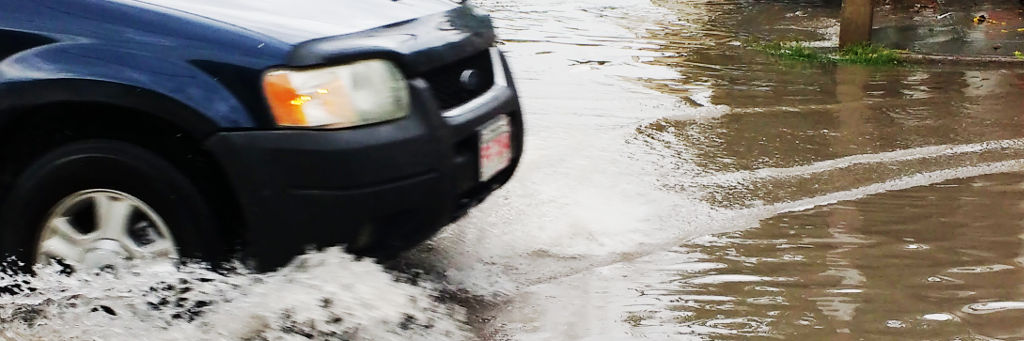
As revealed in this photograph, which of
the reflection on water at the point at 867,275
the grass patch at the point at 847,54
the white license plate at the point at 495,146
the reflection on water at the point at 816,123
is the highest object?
the white license plate at the point at 495,146

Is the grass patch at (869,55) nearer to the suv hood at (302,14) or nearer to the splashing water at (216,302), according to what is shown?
the suv hood at (302,14)

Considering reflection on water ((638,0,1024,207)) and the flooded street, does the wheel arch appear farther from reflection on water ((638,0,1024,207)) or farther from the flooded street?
reflection on water ((638,0,1024,207))

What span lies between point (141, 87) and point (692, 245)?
2.30 metres

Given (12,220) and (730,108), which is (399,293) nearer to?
(12,220)

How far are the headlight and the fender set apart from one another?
0.10m

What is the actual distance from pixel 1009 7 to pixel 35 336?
Result: 12.9 metres

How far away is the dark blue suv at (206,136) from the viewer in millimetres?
3094

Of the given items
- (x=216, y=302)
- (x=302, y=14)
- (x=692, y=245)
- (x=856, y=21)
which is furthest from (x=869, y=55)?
(x=216, y=302)

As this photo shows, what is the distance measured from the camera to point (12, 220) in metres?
3.26

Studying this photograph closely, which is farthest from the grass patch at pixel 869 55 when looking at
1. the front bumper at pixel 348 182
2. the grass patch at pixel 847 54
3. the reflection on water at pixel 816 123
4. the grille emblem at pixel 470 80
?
the front bumper at pixel 348 182

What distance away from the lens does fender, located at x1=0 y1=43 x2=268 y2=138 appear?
10.1ft

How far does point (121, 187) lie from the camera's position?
3160mm

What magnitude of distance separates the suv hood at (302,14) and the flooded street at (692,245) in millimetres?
661

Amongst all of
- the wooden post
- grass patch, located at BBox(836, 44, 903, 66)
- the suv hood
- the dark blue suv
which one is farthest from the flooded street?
the wooden post
